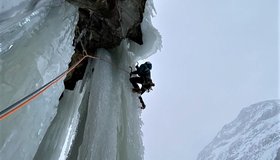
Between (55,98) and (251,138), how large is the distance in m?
172

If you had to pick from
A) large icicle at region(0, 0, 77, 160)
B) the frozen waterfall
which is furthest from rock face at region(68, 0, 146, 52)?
large icicle at region(0, 0, 77, 160)

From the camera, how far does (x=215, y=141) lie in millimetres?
199750

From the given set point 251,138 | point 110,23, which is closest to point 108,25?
point 110,23

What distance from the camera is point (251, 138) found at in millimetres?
164125

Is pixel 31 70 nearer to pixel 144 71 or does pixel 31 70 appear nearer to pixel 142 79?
pixel 142 79

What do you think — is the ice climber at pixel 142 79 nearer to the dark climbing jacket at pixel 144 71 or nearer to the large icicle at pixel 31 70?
the dark climbing jacket at pixel 144 71

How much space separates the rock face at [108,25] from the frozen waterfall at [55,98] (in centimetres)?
34

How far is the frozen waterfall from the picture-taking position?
3.51 m

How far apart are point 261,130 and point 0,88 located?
6944 inches

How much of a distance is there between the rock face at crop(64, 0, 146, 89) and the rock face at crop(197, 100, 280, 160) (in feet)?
420

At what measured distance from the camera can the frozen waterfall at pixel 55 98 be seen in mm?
3510

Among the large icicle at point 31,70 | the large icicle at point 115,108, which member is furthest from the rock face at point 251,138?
the large icicle at point 31,70

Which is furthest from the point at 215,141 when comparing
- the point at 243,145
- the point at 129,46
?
the point at 129,46

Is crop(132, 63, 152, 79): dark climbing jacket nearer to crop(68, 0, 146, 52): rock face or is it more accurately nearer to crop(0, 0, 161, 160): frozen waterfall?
crop(0, 0, 161, 160): frozen waterfall
